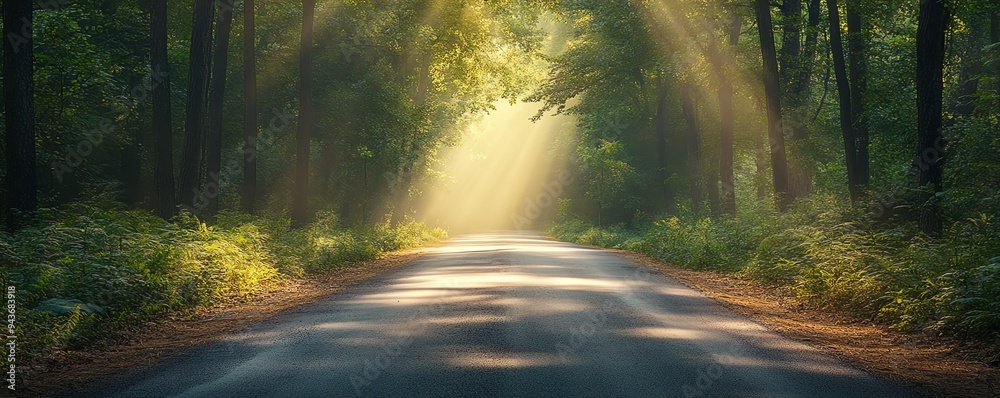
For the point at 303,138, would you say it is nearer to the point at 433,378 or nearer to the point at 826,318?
the point at 826,318

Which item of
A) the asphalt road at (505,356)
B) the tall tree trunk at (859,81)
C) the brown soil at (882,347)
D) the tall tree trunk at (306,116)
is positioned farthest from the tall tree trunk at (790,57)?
the asphalt road at (505,356)

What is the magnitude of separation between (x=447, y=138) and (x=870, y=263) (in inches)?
1429

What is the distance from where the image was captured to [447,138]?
48.2 meters

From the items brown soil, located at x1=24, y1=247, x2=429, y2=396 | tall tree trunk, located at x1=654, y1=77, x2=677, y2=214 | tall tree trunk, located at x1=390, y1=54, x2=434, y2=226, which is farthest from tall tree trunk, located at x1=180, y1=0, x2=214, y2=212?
tall tree trunk, located at x1=654, y1=77, x2=677, y2=214

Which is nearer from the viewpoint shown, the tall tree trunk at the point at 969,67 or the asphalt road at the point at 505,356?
the asphalt road at the point at 505,356

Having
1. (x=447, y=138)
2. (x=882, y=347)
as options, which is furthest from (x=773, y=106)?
(x=447, y=138)

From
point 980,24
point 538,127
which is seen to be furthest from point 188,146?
point 538,127

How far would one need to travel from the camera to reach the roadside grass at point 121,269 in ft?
31.2

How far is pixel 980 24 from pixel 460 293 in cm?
2504

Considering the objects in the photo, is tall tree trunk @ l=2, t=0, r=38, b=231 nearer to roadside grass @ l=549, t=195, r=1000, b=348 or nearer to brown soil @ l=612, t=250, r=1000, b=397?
brown soil @ l=612, t=250, r=1000, b=397

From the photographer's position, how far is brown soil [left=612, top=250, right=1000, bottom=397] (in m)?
7.53

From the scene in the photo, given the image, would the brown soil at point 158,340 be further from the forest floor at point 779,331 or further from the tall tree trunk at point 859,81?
the tall tree trunk at point 859,81

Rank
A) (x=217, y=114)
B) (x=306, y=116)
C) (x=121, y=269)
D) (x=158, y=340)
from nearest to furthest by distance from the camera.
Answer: (x=158, y=340) → (x=121, y=269) → (x=217, y=114) → (x=306, y=116)

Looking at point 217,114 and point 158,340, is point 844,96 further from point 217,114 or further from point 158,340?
point 158,340
